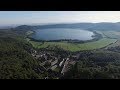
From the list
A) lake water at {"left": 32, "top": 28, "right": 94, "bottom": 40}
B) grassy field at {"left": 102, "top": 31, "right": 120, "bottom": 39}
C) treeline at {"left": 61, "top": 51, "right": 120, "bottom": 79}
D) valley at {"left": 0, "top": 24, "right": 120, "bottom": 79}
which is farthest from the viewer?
grassy field at {"left": 102, "top": 31, "right": 120, "bottom": 39}

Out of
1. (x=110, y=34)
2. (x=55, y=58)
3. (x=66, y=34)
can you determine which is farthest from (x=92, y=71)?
(x=110, y=34)

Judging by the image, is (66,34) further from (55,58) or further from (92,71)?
(92,71)

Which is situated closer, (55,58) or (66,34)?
(55,58)

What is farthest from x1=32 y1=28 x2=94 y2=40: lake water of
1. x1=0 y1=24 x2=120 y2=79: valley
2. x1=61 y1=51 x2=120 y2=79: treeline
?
x1=61 y1=51 x2=120 y2=79: treeline

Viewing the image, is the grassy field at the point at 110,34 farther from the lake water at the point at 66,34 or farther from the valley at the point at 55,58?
the lake water at the point at 66,34

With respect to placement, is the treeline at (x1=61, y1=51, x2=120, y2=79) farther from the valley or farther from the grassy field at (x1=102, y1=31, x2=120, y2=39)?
the grassy field at (x1=102, y1=31, x2=120, y2=39)

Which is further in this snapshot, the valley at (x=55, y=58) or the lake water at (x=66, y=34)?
the lake water at (x=66, y=34)

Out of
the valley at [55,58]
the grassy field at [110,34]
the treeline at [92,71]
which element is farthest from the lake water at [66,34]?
the treeline at [92,71]

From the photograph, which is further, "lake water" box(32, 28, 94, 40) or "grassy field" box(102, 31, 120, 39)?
"grassy field" box(102, 31, 120, 39)
